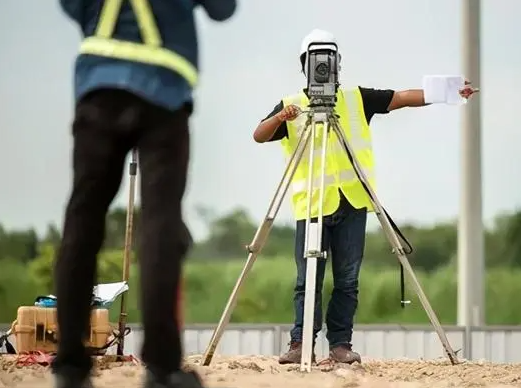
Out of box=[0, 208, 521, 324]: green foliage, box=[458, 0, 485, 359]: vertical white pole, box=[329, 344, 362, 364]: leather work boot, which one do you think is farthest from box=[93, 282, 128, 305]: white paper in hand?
box=[458, 0, 485, 359]: vertical white pole

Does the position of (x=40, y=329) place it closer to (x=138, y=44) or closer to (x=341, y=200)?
(x=341, y=200)

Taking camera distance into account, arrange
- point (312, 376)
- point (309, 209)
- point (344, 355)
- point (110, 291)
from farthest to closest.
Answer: point (110, 291) < point (344, 355) < point (309, 209) < point (312, 376)

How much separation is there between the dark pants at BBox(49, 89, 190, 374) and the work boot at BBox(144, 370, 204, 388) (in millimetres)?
31

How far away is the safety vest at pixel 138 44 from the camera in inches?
60.3

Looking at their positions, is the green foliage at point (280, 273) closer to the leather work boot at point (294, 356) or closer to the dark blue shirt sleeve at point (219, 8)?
the leather work boot at point (294, 356)

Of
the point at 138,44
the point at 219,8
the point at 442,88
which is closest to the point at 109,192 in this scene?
the point at 138,44

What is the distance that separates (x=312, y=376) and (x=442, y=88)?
3.60 ft

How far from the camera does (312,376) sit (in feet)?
8.36

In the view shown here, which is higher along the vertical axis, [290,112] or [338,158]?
[290,112]

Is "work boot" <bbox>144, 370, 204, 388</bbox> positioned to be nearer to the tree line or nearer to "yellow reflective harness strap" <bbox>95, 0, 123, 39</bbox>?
"yellow reflective harness strap" <bbox>95, 0, 123, 39</bbox>

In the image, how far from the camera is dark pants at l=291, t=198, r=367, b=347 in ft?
10.4

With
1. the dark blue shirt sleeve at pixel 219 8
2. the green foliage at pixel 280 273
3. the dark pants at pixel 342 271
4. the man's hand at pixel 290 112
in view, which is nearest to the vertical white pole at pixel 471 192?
the green foliage at pixel 280 273

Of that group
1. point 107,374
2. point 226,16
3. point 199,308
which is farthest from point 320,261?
point 199,308

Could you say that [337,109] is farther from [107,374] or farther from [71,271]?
[71,271]
